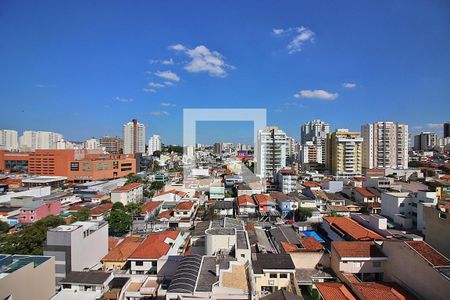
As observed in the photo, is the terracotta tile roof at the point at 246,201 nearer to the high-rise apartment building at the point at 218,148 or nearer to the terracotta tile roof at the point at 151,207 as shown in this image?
the terracotta tile roof at the point at 151,207

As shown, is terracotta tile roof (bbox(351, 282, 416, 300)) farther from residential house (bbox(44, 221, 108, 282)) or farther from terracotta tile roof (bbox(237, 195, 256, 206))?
terracotta tile roof (bbox(237, 195, 256, 206))

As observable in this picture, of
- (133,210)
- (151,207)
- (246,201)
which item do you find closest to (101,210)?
(133,210)

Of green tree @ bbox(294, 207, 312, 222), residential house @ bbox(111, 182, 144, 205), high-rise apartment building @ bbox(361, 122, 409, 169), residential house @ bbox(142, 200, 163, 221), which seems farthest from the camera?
high-rise apartment building @ bbox(361, 122, 409, 169)

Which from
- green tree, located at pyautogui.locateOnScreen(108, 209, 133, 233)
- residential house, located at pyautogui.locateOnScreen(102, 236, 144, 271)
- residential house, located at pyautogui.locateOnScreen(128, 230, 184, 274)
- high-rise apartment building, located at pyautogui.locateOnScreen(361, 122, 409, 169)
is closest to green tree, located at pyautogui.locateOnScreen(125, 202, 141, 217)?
green tree, located at pyautogui.locateOnScreen(108, 209, 133, 233)

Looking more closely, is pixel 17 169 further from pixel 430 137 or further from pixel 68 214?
pixel 430 137

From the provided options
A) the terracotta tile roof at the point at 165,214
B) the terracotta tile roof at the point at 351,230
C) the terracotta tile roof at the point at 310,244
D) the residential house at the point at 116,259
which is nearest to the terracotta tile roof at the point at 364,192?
the terracotta tile roof at the point at 351,230

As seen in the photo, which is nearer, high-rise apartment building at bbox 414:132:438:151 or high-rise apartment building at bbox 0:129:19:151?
high-rise apartment building at bbox 0:129:19:151
